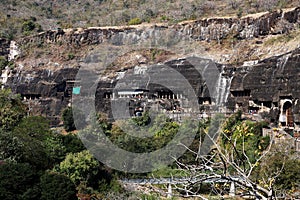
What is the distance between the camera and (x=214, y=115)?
104ft

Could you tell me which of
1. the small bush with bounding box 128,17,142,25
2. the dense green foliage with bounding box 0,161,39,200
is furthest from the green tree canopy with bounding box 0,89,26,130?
the small bush with bounding box 128,17,142,25

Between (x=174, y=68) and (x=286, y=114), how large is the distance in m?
10.8

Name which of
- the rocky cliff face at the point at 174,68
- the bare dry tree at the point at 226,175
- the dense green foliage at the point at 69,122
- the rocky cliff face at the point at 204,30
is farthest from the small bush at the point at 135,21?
the bare dry tree at the point at 226,175

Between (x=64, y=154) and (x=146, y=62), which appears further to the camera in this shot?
(x=146, y=62)

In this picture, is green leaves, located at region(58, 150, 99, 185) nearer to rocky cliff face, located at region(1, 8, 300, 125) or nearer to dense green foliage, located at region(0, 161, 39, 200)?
dense green foliage, located at region(0, 161, 39, 200)

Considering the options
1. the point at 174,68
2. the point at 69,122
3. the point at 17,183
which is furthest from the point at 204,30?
the point at 17,183

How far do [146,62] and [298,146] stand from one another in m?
21.2

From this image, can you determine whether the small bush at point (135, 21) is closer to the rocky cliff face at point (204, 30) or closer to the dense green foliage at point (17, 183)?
the rocky cliff face at point (204, 30)

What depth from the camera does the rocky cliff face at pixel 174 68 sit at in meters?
29.8

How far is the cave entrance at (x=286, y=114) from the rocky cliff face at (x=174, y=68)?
62 mm

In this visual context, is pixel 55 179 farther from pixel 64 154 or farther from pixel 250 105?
pixel 250 105

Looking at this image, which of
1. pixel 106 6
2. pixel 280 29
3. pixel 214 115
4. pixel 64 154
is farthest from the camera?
pixel 106 6

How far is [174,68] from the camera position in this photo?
1431 inches

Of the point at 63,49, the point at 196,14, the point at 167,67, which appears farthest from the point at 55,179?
the point at 196,14
